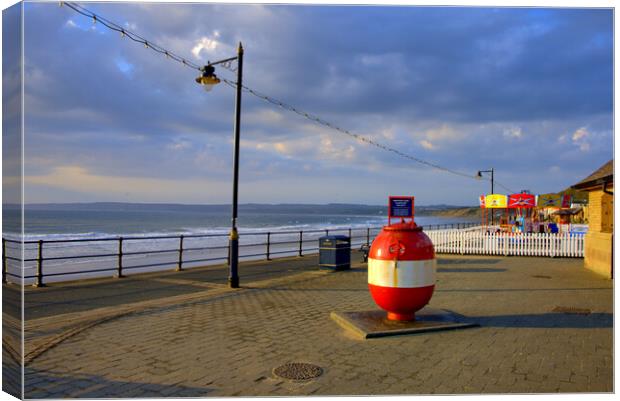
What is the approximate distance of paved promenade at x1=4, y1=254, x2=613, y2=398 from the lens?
471 centimetres

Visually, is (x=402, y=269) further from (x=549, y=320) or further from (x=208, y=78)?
(x=208, y=78)

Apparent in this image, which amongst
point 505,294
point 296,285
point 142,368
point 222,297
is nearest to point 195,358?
point 142,368

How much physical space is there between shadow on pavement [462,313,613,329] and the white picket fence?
11004mm

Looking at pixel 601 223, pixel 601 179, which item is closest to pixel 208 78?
pixel 601 179

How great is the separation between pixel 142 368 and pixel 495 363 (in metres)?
3.79

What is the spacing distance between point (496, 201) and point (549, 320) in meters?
25.7

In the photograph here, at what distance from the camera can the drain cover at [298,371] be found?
16.1ft

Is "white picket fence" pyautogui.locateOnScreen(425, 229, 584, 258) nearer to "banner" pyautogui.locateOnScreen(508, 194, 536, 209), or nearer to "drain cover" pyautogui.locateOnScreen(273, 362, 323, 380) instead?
"banner" pyautogui.locateOnScreen(508, 194, 536, 209)

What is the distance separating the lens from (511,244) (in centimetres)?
1891

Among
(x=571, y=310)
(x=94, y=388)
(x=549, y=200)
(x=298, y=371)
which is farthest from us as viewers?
(x=549, y=200)

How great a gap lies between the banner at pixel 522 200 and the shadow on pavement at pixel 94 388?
29280 mm

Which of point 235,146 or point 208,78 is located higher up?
point 208,78

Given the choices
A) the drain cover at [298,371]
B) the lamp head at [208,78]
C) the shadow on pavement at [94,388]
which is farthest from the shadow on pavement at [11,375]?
the lamp head at [208,78]

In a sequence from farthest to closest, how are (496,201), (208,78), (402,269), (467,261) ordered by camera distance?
(496,201)
(467,261)
(208,78)
(402,269)
